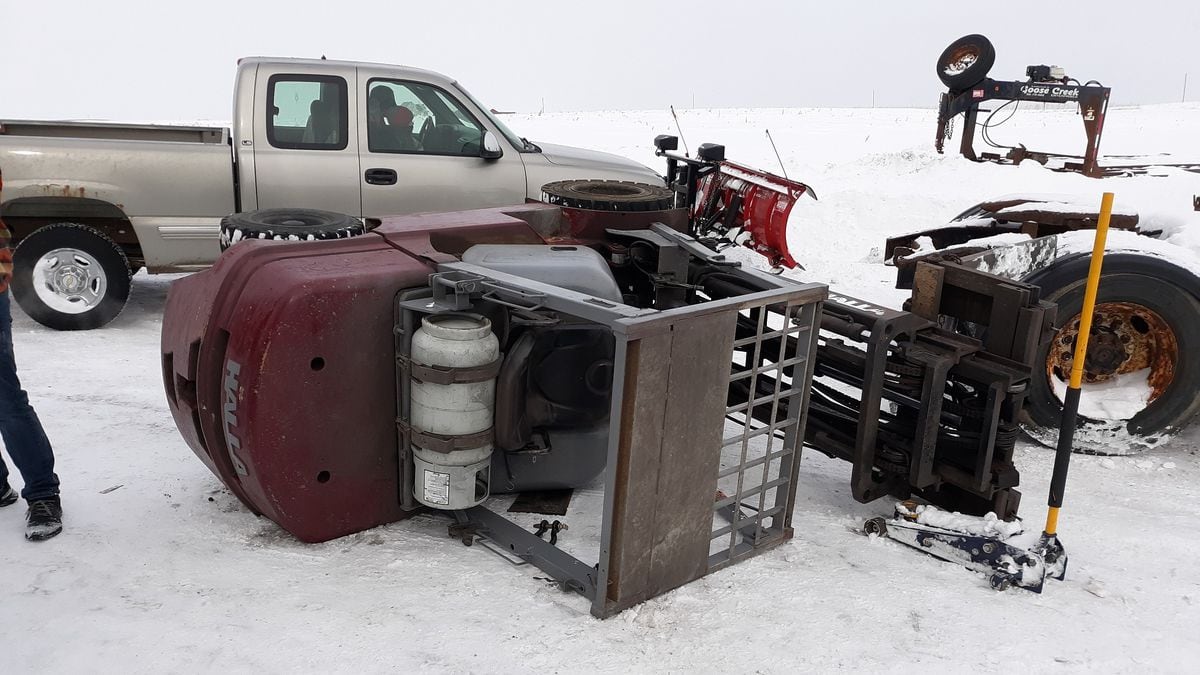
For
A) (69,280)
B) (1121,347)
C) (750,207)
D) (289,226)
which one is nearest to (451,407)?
(289,226)

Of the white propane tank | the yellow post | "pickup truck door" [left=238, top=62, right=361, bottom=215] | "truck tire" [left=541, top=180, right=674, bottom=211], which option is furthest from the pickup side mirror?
the yellow post

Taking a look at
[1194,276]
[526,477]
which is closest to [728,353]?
[526,477]

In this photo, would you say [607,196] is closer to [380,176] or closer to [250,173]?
[380,176]

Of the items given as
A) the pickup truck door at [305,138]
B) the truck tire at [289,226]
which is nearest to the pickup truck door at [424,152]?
the pickup truck door at [305,138]

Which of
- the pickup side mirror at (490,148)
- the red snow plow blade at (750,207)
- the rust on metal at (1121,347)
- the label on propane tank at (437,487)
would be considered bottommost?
the label on propane tank at (437,487)

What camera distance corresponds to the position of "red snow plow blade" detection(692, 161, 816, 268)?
7.31 metres

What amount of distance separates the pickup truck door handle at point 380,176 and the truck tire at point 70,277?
195 cm

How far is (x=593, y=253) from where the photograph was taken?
4.70 m

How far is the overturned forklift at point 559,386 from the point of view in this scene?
3.84 metres

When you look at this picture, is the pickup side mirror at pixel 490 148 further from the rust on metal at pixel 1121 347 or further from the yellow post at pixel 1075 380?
the yellow post at pixel 1075 380

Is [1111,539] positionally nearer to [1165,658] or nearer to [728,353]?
[1165,658]

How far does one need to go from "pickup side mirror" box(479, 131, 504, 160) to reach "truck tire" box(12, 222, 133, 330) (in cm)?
289

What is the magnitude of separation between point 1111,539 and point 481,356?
3113 mm

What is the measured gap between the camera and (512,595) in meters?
3.94
